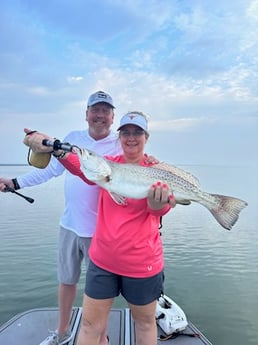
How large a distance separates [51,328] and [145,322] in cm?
206

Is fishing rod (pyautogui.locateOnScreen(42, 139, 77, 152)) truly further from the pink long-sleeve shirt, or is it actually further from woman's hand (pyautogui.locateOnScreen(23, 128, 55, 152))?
the pink long-sleeve shirt

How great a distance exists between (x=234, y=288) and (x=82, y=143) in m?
7.17

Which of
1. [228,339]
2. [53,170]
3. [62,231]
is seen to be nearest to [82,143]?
[53,170]

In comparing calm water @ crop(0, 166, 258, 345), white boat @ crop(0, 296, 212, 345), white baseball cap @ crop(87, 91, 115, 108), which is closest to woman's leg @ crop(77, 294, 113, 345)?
white boat @ crop(0, 296, 212, 345)

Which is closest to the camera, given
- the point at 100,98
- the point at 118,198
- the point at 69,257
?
the point at 118,198

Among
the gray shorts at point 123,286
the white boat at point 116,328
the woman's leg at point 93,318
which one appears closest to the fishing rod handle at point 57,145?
the gray shorts at point 123,286

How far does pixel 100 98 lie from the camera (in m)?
3.81

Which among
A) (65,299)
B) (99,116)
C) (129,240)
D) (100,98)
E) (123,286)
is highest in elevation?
(100,98)

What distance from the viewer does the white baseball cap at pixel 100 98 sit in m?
3.80

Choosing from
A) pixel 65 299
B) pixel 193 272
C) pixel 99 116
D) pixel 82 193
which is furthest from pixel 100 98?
pixel 193 272

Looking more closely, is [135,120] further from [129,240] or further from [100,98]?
[129,240]

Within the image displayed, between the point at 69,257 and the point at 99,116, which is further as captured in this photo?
the point at 69,257

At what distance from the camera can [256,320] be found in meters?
7.50

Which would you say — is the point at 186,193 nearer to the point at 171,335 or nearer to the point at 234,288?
the point at 171,335
